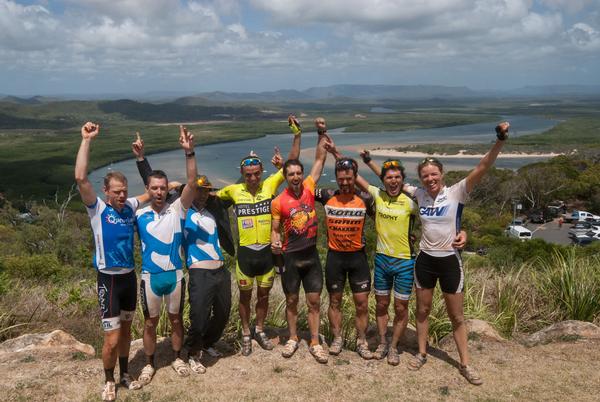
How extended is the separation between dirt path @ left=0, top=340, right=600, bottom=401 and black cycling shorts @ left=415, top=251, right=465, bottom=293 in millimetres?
958

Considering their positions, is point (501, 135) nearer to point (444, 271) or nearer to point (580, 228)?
point (444, 271)

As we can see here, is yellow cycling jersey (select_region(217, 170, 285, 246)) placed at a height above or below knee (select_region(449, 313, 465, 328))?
above

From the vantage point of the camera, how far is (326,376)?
16.0 feet

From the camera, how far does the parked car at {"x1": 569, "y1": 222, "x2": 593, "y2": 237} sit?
37.2m

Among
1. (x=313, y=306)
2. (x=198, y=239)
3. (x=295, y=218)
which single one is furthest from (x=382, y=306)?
(x=198, y=239)

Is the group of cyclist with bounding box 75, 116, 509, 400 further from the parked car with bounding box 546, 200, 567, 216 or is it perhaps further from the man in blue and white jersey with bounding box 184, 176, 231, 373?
the parked car with bounding box 546, 200, 567, 216

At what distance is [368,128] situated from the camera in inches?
6250

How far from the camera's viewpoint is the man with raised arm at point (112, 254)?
4383mm

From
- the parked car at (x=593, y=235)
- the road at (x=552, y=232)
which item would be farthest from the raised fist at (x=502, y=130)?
the road at (x=552, y=232)

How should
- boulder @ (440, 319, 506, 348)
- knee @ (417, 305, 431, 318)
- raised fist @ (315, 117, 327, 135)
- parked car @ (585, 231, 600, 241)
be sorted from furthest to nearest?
1. parked car @ (585, 231, 600, 241)
2. boulder @ (440, 319, 506, 348)
3. raised fist @ (315, 117, 327, 135)
4. knee @ (417, 305, 431, 318)

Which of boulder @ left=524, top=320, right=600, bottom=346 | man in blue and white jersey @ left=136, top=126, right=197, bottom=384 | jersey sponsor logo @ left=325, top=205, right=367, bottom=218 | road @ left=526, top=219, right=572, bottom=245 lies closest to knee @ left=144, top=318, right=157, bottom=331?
man in blue and white jersey @ left=136, top=126, right=197, bottom=384

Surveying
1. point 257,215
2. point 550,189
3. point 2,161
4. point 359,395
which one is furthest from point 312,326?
point 2,161

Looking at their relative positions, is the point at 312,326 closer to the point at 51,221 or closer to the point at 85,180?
the point at 85,180

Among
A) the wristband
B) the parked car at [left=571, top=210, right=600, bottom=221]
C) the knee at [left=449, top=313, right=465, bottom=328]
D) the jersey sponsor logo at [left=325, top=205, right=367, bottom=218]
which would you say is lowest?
the parked car at [left=571, top=210, right=600, bottom=221]
